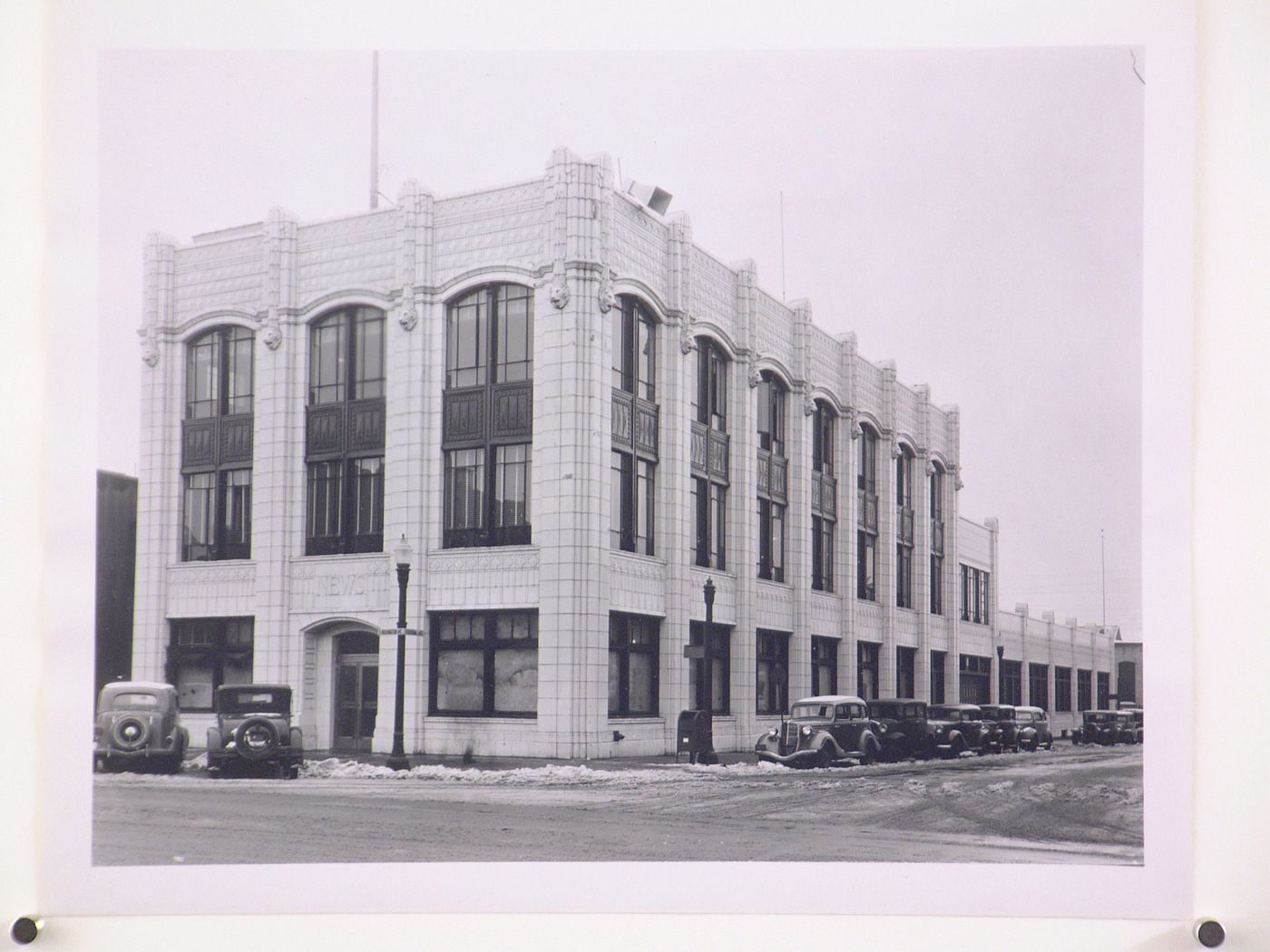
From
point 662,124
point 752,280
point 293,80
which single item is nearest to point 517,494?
point 752,280

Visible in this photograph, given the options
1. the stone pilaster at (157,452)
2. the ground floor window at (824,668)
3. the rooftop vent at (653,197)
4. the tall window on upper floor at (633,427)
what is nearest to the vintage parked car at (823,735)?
the ground floor window at (824,668)

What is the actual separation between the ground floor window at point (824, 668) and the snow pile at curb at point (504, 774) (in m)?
0.50

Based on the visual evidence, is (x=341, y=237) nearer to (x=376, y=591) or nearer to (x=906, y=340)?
(x=376, y=591)

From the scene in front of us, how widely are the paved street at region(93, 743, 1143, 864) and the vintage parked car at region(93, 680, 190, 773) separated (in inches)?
4.6

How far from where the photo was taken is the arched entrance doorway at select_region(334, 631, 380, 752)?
576 centimetres

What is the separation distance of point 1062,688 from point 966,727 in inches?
23.1

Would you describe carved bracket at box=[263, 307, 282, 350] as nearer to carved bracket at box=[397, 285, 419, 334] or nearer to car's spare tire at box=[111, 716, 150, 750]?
carved bracket at box=[397, 285, 419, 334]

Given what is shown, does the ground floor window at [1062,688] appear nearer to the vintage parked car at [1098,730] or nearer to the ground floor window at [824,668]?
the vintage parked car at [1098,730]

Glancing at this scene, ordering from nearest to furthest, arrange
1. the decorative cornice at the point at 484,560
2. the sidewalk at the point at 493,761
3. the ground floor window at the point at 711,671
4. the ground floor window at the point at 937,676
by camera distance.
A: the sidewalk at the point at 493,761
the decorative cornice at the point at 484,560
the ground floor window at the point at 711,671
the ground floor window at the point at 937,676

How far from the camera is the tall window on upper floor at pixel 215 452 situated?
586 centimetres

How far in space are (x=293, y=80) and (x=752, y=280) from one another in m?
2.61

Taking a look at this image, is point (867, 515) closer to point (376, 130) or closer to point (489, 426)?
point (489, 426)

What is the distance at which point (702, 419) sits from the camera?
623 cm

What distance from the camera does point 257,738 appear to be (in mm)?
5676
